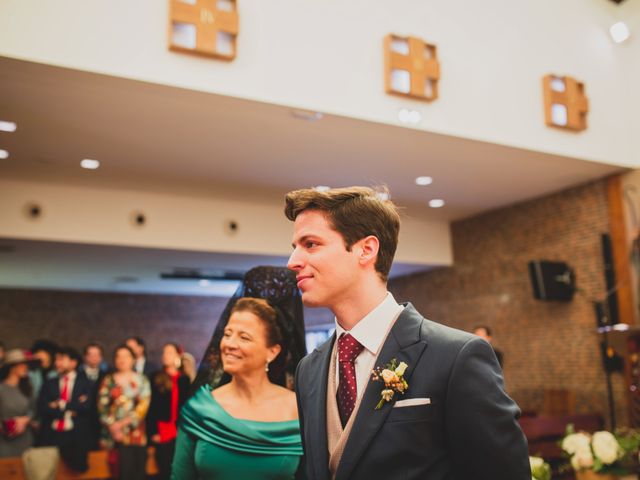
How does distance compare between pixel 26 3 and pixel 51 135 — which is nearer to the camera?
pixel 26 3

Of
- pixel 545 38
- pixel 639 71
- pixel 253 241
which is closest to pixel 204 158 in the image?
pixel 253 241

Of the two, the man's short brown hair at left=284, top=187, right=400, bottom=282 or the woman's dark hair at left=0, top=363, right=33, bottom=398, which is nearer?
the man's short brown hair at left=284, top=187, right=400, bottom=282

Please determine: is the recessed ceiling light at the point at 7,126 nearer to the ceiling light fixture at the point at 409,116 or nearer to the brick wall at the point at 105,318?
the ceiling light fixture at the point at 409,116

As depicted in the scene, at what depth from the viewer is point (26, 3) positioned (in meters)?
5.00

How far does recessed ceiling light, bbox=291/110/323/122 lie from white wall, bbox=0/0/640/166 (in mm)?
123

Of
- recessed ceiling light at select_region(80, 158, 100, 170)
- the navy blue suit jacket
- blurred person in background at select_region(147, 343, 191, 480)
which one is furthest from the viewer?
recessed ceiling light at select_region(80, 158, 100, 170)

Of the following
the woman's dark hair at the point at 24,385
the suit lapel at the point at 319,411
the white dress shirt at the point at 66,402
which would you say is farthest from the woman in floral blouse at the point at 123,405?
the suit lapel at the point at 319,411

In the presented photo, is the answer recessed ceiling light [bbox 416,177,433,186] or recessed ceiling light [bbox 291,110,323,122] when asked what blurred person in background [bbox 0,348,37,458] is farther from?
recessed ceiling light [bbox 416,177,433,186]

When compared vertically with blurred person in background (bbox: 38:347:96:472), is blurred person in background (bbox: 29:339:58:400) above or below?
above

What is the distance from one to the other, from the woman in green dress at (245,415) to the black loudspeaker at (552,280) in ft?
23.6

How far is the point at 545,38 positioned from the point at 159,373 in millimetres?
6258

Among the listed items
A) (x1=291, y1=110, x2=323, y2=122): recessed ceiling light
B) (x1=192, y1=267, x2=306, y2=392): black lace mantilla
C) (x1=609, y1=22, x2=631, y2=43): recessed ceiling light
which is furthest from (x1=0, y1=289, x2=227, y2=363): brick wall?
(x1=192, y1=267, x2=306, y2=392): black lace mantilla

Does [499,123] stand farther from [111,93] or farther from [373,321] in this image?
[373,321]

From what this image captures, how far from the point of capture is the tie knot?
5.45 ft
